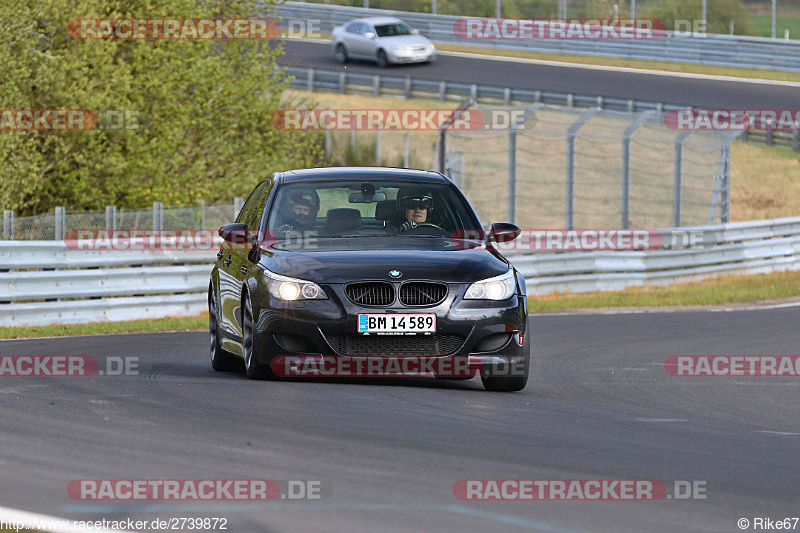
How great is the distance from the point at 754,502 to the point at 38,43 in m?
22.2

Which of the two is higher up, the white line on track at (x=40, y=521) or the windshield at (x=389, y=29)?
the white line on track at (x=40, y=521)

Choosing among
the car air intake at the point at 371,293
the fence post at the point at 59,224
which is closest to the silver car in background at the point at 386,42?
the fence post at the point at 59,224

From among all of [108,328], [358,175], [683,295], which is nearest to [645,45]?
[683,295]

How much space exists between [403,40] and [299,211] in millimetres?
40184

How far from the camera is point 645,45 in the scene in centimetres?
5134

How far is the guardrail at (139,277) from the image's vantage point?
17.2m

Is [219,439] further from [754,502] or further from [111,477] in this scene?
[754,502]

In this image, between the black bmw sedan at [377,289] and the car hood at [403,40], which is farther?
the car hood at [403,40]

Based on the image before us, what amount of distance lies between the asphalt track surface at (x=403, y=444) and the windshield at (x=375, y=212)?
1.12 metres

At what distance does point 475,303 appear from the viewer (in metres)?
9.55

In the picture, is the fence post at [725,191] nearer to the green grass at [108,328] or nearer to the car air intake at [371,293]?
the green grass at [108,328]

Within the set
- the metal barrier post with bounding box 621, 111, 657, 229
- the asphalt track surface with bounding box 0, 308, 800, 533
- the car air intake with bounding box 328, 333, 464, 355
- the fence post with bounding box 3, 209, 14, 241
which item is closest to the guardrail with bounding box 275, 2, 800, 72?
the metal barrier post with bounding box 621, 111, 657, 229

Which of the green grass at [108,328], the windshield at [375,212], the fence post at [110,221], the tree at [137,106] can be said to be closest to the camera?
the windshield at [375,212]

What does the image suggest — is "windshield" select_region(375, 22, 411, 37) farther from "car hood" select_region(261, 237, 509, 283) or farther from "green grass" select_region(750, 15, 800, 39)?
"car hood" select_region(261, 237, 509, 283)
